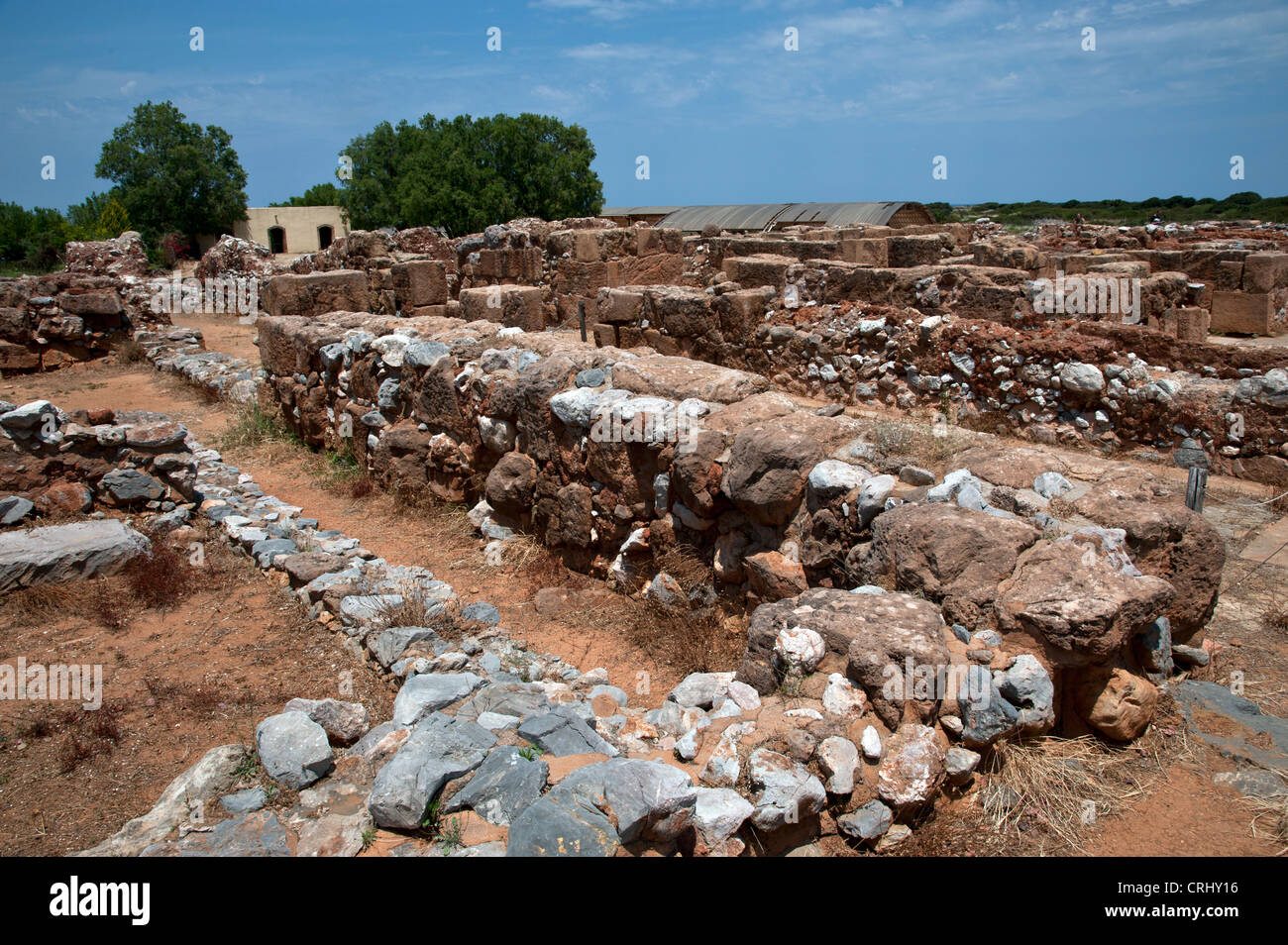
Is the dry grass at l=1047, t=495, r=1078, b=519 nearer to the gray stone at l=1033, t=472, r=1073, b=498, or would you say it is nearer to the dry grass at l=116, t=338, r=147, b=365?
the gray stone at l=1033, t=472, r=1073, b=498

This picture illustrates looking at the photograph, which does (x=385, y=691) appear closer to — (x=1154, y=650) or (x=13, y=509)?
(x=1154, y=650)

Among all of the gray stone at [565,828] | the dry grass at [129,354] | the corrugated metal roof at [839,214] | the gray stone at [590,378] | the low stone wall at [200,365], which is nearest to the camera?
the gray stone at [565,828]

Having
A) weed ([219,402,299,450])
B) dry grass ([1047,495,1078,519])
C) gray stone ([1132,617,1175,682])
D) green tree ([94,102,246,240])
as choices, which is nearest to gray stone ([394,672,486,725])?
dry grass ([1047,495,1078,519])

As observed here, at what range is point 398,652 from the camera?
13.1ft

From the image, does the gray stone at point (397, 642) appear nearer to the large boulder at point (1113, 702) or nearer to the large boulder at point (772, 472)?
the large boulder at point (772, 472)

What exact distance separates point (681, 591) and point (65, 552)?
155 inches

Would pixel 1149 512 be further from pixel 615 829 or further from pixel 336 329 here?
pixel 336 329

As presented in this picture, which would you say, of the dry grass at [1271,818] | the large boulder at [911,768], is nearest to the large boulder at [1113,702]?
the dry grass at [1271,818]

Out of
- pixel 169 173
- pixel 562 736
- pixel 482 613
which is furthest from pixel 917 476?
pixel 169 173

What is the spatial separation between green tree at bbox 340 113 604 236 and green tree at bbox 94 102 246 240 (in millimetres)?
6214

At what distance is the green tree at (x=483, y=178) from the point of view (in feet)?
114

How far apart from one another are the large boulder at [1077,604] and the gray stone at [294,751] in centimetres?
259

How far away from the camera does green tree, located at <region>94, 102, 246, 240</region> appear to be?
116 ft
